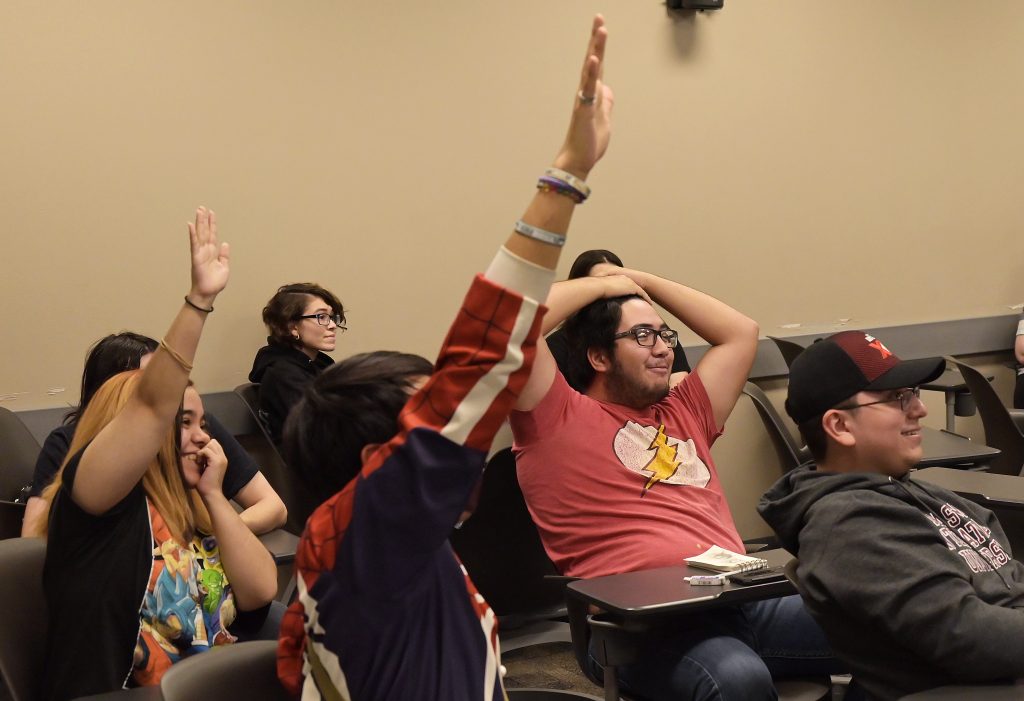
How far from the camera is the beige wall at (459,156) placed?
12.5 feet

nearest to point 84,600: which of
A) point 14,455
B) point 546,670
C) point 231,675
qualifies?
point 231,675

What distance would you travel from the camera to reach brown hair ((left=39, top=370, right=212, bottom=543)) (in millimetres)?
2070

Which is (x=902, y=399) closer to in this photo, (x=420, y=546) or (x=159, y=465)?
(x=420, y=546)

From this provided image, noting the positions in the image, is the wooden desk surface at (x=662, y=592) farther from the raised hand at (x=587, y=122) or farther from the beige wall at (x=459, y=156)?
the beige wall at (x=459, y=156)

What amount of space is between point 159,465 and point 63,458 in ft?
2.78

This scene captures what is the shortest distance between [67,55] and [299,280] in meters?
1.11

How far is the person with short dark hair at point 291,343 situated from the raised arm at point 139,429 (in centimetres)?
186

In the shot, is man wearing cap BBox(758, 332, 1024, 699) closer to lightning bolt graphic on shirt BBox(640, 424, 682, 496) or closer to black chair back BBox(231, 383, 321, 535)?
lightning bolt graphic on shirt BBox(640, 424, 682, 496)

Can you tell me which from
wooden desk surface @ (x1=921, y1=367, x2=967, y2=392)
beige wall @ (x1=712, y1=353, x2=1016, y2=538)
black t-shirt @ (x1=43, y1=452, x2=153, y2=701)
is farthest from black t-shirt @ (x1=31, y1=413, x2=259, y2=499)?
wooden desk surface @ (x1=921, y1=367, x2=967, y2=392)

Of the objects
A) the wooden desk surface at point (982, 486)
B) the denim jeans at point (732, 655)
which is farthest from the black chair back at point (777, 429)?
the denim jeans at point (732, 655)

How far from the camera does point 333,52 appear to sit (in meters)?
4.18

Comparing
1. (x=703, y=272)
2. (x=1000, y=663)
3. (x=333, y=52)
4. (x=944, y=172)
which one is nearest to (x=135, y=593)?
(x=1000, y=663)

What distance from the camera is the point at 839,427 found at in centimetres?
201

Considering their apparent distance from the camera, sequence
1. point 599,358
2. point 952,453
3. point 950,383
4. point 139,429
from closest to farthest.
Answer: point 139,429 → point 599,358 → point 952,453 → point 950,383
